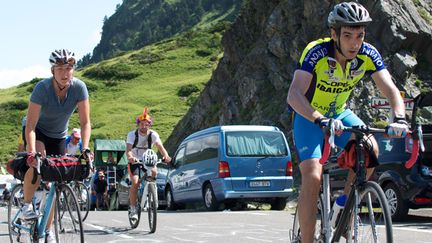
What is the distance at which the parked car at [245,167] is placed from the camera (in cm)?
1750

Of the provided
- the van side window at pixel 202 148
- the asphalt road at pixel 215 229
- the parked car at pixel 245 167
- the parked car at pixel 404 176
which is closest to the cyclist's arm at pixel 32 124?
the asphalt road at pixel 215 229

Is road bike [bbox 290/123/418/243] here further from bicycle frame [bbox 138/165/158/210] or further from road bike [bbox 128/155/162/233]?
bicycle frame [bbox 138/165/158/210]

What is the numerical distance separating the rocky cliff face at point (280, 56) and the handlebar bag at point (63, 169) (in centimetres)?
2143

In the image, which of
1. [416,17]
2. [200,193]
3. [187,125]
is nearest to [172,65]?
[187,125]

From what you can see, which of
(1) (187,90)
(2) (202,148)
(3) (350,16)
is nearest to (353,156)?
(3) (350,16)

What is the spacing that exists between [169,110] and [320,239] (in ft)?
295

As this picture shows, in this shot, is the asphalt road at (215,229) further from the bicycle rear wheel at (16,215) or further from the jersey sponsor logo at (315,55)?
the jersey sponsor logo at (315,55)

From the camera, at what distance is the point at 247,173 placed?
695 inches

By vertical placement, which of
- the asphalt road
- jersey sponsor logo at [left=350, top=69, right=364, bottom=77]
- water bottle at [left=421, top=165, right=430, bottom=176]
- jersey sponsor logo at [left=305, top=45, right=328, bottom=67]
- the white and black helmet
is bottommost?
the asphalt road

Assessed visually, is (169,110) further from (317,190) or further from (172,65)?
(317,190)

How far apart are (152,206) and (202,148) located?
24.3 ft

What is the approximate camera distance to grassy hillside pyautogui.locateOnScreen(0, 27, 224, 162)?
92.2 meters

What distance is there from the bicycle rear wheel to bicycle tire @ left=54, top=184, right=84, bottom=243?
0.48 m

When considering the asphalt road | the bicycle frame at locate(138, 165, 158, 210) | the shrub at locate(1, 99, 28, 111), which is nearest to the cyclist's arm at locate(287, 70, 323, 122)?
the asphalt road
